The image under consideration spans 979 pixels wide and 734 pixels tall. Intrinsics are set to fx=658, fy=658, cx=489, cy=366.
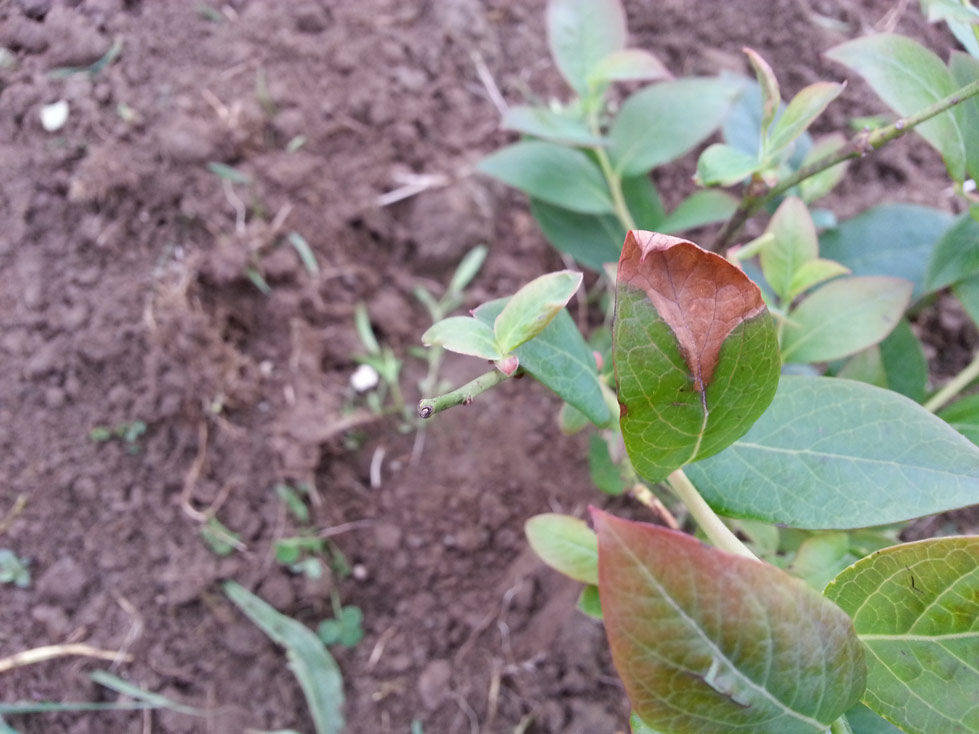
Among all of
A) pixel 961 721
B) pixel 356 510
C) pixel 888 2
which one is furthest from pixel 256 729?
pixel 888 2

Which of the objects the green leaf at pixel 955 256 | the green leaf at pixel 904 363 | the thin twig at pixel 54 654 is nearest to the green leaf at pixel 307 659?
the thin twig at pixel 54 654

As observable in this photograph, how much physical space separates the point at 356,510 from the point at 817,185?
40.0 inches

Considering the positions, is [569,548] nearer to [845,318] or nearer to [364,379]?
[845,318]

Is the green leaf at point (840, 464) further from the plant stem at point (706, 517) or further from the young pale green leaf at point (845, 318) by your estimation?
the young pale green leaf at point (845, 318)

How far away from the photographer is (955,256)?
2.91 feet

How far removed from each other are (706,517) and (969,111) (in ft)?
1.87

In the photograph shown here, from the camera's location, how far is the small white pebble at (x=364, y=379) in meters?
1.40

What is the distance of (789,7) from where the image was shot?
62.0 inches

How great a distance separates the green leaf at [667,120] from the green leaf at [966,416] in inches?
22.1

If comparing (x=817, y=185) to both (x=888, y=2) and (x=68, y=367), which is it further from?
(x=68, y=367)

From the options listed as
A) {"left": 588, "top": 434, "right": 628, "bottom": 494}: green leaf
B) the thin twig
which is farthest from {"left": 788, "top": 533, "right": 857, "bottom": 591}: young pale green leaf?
the thin twig

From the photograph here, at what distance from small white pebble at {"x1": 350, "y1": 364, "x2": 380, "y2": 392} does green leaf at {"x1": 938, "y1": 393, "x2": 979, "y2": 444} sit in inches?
39.5

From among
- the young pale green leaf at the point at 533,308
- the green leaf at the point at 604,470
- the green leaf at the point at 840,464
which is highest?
the young pale green leaf at the point at 533,308

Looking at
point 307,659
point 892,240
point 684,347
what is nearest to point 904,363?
point 892,240
